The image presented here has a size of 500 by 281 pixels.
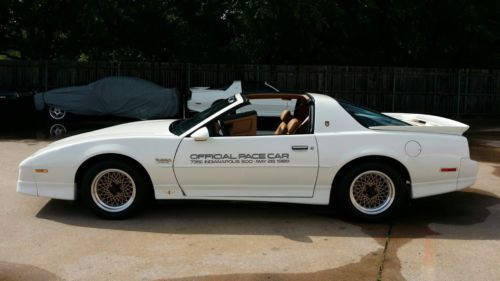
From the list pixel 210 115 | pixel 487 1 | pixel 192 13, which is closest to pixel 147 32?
pixel 192 13

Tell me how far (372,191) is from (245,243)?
1565mm

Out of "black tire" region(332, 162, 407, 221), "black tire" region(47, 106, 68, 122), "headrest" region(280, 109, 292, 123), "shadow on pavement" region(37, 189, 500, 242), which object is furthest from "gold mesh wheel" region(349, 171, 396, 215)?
"black tire" region(47, 106, 68, 122)

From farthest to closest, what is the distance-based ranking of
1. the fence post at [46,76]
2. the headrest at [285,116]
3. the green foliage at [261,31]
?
1. the green foliage at [261,31]
2. the fence post at [46,76]
3. the headrest at [285,116]

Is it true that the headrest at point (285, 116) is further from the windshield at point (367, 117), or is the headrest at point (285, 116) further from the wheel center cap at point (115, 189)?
the wheel center cap at point (115, 189)

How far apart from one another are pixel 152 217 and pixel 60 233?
991mm

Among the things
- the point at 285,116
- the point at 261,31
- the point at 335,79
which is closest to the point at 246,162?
the point at 285,116

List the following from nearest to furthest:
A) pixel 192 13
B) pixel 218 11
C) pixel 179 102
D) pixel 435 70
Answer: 1. pixel 179 102
2. pixel 435 70
3. pixel 218 11
4. pixel 192 13

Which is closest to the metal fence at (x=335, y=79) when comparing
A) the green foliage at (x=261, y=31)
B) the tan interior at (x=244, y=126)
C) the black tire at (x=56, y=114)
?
the green foliage at (x=261, y=31)

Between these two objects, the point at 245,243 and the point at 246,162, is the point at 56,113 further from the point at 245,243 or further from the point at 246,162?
the point at 245,243

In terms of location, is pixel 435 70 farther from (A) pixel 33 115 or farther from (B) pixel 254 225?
(B) pixel 254 225

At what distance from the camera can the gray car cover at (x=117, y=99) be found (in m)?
15.3

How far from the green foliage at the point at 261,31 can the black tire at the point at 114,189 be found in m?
12.8

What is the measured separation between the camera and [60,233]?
526cm

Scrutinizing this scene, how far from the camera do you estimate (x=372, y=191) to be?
5734 mm
